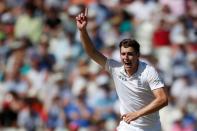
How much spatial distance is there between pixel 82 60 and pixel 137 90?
6.64m

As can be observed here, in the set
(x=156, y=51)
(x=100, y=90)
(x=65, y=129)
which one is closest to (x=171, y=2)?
(x=156, y=51)

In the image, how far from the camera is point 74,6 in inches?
643

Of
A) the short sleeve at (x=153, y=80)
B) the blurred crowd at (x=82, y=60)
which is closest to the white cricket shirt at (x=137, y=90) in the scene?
the short sleeve at (x=153, y=80)

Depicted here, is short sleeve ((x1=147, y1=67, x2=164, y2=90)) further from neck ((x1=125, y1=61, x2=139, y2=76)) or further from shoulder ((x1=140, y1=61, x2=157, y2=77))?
neck ((x1=125, y1=61, x2=139, y2=76))

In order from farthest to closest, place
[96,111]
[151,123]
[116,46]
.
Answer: [116,46] → [96,111] → [151,123]

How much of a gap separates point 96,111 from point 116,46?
164 cm

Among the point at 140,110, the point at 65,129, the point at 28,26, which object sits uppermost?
the point at 28,26

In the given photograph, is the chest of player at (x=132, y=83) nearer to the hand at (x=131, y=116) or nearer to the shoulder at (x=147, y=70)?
the shoulder at (x=147, y=70)

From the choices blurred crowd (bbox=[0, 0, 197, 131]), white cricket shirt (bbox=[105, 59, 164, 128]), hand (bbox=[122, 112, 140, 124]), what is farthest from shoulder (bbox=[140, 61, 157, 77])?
blurred crowd (bbox=[0, 0, 197, 131])

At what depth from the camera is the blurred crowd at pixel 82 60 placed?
531 inches

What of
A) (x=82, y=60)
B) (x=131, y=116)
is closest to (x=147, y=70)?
(x=131, y=116)

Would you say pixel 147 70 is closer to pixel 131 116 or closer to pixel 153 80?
pixel 153 80

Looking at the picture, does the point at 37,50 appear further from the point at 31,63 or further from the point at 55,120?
the point at 55,120

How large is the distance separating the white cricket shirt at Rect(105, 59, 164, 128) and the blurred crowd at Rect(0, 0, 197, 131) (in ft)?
15.4
